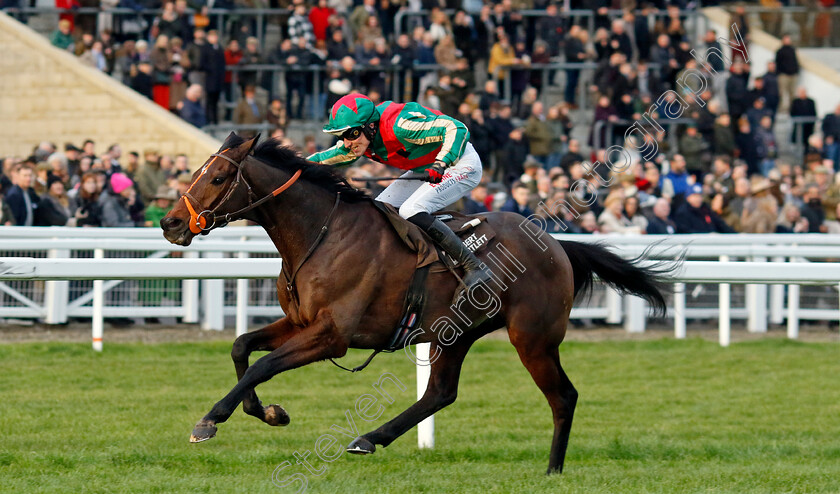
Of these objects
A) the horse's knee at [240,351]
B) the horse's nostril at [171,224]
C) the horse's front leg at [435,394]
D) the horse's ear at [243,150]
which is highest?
the horse's ear at [243,150]

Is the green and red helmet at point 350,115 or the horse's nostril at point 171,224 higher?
the green and red helmet at point 350,115

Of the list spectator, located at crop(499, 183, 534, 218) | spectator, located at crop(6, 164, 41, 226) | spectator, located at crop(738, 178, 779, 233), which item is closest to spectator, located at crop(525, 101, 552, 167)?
spectator, located at crop(738, 178, 779, 233)

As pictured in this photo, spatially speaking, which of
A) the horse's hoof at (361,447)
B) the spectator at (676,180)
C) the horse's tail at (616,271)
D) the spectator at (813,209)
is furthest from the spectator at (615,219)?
the horse's hoof at (361,447)

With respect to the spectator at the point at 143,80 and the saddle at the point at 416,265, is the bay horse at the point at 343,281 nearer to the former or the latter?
the saddle at the point at 416,265

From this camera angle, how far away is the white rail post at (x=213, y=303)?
1065 cm

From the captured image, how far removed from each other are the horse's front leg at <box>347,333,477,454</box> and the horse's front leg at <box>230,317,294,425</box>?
0.47 m

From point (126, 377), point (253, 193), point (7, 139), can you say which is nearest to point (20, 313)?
point (126, 377)

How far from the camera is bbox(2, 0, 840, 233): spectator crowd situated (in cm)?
1283

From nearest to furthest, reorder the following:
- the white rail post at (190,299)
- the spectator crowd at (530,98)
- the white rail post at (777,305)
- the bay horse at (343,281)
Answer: the bay horse at (343,281) → the white rail post at (190,299) → the white rail post at (777,305) → the spectator crowd at (530,98)

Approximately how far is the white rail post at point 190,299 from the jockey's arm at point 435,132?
4.88 metres

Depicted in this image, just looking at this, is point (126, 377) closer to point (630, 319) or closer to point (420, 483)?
point (420, 483)

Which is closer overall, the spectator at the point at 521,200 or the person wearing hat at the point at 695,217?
the spectator at the point at 521,200

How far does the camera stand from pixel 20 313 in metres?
10.2

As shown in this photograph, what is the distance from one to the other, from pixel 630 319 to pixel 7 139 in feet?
27.8
